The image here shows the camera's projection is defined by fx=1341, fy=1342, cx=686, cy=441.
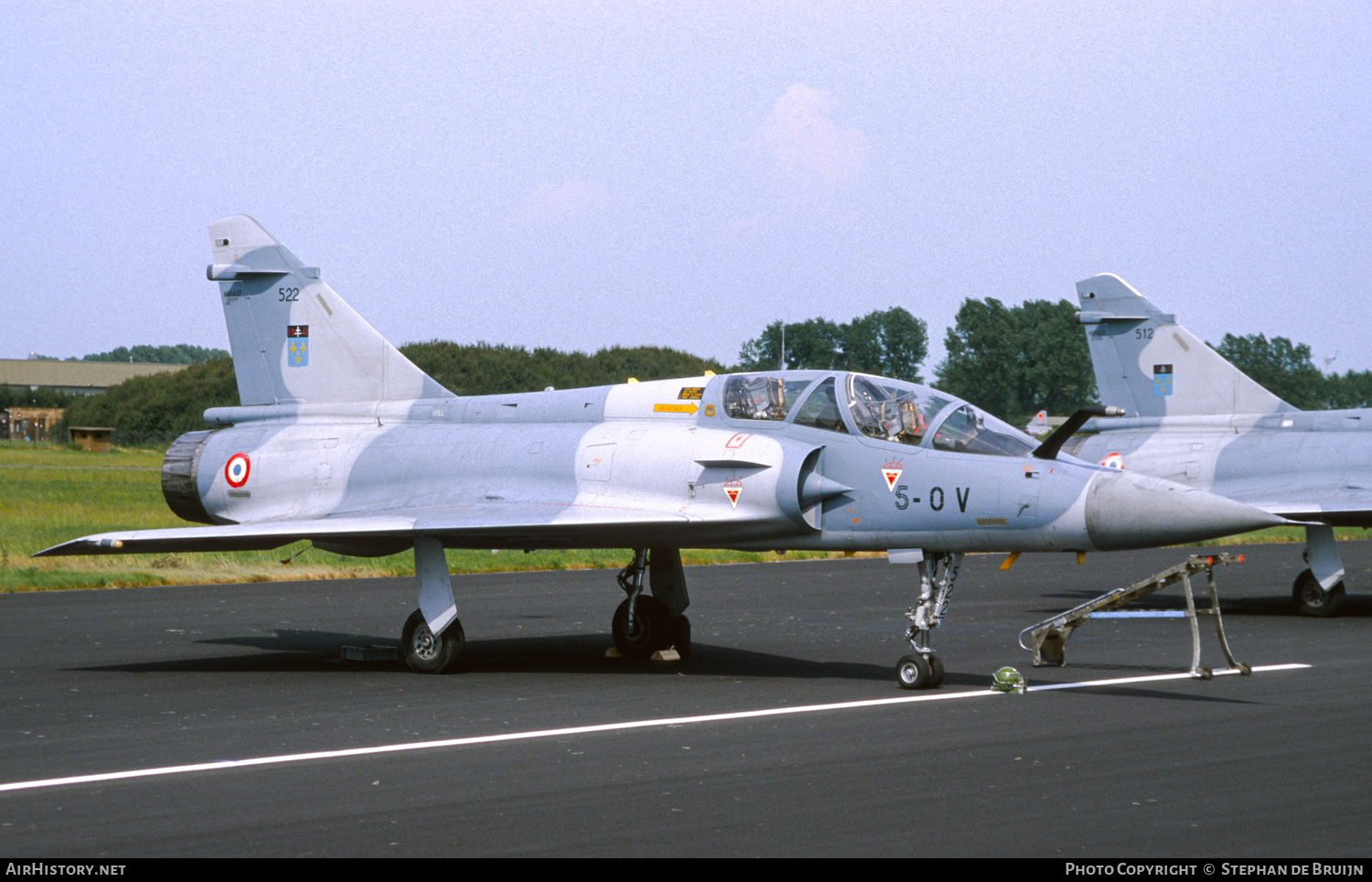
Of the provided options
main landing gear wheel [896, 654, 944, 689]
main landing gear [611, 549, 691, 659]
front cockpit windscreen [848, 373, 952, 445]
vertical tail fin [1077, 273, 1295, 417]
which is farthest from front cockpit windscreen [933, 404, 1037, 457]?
vertical tail fin [1077, 273, 1295, 417]

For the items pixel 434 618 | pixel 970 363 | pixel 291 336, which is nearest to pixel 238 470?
pixel 291 336

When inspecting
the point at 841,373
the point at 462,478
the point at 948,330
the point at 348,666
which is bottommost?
the point at 348,666

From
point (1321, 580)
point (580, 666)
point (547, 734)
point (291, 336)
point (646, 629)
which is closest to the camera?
point (547, 734)

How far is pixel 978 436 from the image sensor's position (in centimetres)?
1069

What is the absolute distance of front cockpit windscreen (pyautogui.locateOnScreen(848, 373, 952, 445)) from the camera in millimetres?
10883

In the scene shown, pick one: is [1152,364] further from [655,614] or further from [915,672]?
[915,672]

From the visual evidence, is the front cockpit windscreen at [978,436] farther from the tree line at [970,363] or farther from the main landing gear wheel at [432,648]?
the tree line at [970,363]

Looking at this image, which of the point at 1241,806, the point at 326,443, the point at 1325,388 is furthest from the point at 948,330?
the point at 1241,806

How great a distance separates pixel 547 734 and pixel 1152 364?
1471cm

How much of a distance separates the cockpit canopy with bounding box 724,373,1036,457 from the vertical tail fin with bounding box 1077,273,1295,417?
→ 9988 mm

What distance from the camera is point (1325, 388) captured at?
7231 cm
